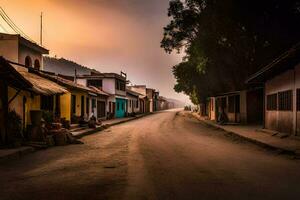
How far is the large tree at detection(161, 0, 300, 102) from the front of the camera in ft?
97.7

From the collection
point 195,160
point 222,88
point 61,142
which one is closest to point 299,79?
point 195,160

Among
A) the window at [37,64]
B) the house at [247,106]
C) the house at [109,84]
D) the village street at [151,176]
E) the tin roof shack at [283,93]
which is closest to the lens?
the village street at [151,176]

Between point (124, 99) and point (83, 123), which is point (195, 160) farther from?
point (124, 99)

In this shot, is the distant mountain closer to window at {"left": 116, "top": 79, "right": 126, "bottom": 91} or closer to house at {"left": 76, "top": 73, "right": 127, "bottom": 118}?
window at {"left": 116, "top": 79, "right": 126, "bottom": 91}

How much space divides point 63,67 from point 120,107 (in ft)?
58.5

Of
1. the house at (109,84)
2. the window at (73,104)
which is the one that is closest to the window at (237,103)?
the window at (73,104)

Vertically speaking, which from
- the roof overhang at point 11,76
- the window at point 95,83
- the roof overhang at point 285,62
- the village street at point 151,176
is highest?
the window at point 95,83


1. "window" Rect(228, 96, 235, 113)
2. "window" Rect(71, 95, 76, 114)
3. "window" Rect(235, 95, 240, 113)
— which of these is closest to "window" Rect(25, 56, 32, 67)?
"window" Rect(71, 95, 76, 114)

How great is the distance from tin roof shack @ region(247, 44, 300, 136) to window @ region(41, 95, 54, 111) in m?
13.4

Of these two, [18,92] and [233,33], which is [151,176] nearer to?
[18,92]

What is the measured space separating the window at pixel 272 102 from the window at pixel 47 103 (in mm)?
14760

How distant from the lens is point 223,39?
34250mm

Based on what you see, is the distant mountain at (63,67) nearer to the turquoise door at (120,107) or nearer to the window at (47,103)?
the turquoise door at (120,107)

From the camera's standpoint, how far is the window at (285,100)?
20.5m
